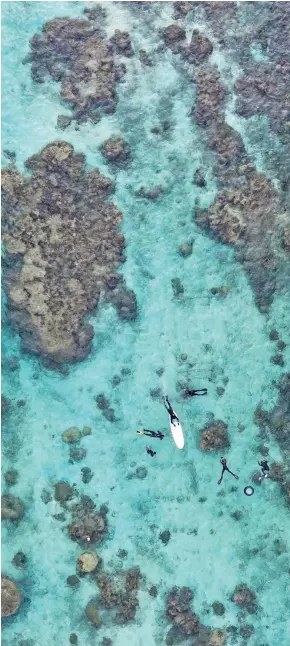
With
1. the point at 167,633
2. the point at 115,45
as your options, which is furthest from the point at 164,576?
the point at 115,45

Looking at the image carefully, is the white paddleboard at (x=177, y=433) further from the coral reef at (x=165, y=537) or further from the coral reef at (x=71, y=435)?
the coral reef at (x=71, y=435)

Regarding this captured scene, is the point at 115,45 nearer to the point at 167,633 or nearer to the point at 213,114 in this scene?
the point at 213,114

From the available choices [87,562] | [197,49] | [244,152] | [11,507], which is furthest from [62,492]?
[197,49]

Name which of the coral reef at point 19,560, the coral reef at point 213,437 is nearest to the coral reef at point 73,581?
the coral reef at point 19,560

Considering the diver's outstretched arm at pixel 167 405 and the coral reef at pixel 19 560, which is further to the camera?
the diver's outstretched arm at pixel 167 405

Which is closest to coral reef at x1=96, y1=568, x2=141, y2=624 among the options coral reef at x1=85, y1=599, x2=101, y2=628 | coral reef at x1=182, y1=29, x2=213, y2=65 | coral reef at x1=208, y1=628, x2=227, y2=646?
coral reef at x1=85, y1=599, x2=101, y2=628

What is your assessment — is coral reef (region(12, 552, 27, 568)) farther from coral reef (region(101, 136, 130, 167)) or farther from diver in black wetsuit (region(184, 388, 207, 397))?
coral reef (region(101, 136, 130, 167))

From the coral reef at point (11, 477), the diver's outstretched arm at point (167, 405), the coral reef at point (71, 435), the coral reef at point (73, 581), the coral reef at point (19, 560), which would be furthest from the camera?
the diver's outstretched arm at point (167, 405)
